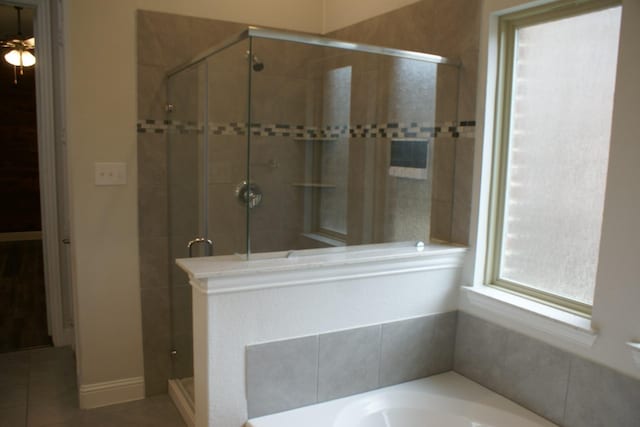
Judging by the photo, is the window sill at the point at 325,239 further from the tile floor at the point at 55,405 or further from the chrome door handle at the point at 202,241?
the tile floor at the point at 55,405

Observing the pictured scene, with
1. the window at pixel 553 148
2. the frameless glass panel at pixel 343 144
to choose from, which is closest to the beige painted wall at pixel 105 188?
the frameless glass panel at pixel 343 144

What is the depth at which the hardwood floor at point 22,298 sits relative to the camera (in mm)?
3650

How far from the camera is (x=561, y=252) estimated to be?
197cm

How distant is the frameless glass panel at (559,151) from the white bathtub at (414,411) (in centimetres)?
49

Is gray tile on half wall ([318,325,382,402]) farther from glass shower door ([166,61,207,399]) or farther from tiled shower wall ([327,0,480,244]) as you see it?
glass shower door ([166,61,207,399])

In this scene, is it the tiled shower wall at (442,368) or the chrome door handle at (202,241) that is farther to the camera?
the chrome door handle at (202,241)

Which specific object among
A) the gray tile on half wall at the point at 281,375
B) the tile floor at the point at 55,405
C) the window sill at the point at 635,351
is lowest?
the tile floor at the point at 55,405

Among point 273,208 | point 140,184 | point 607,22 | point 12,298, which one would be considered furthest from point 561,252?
point 12,298

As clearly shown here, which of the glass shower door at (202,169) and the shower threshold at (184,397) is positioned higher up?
the glass shower door at (202,169)

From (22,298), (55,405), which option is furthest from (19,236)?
(55,405)

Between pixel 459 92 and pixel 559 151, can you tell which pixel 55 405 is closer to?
pixel 459 92

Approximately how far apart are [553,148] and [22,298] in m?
4.56

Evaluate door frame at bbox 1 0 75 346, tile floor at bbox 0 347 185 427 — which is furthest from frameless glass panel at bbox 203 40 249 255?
door frame at bbox 1 0 75 346

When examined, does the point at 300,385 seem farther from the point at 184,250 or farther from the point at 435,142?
the point at 435,142
